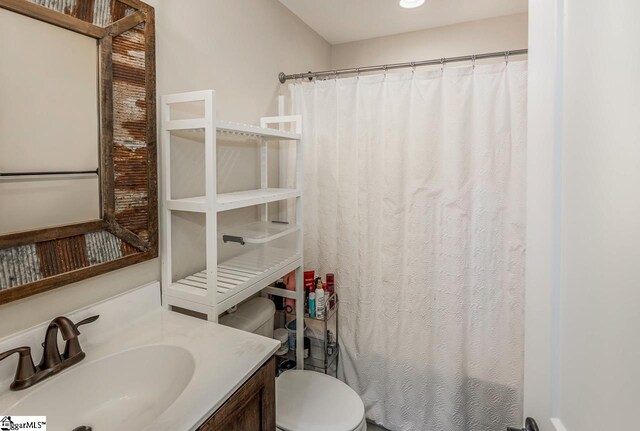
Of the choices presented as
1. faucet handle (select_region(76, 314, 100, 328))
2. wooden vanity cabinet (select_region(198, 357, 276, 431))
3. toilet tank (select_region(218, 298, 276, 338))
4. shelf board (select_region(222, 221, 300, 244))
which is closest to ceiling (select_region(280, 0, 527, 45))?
shelf board (select_region(222, 221, 300, 244))

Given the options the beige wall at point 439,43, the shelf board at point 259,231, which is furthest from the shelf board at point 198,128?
the beige wall at point 439,43

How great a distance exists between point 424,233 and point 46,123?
161 centimetres

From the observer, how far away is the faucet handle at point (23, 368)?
2.77 feet

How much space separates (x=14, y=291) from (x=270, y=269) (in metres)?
0.88

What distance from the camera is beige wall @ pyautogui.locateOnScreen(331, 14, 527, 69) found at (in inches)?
86.1

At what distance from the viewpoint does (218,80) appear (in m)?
1.56

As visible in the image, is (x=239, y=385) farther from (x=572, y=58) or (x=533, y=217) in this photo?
(x=572, y=58)

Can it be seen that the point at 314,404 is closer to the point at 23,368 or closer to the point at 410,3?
the point at 23,368

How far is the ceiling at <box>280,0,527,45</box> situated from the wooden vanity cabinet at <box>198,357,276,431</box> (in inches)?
77.4

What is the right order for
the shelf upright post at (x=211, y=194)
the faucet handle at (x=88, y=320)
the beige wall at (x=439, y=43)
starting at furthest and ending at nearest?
the beige wall at (x=439, y=43)
the shelf upright post at (x=211, y=194)
the faucet handle at (x=88, y=320)

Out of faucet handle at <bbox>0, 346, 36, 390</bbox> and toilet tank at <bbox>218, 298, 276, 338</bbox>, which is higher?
faucet handle at <bbox>0, 346, 36, 390</bbox>

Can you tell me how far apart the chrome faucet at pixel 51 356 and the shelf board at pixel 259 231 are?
2.04 ft

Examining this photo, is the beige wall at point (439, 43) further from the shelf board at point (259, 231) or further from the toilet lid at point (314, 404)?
the toilet lid at point (314, 404)
